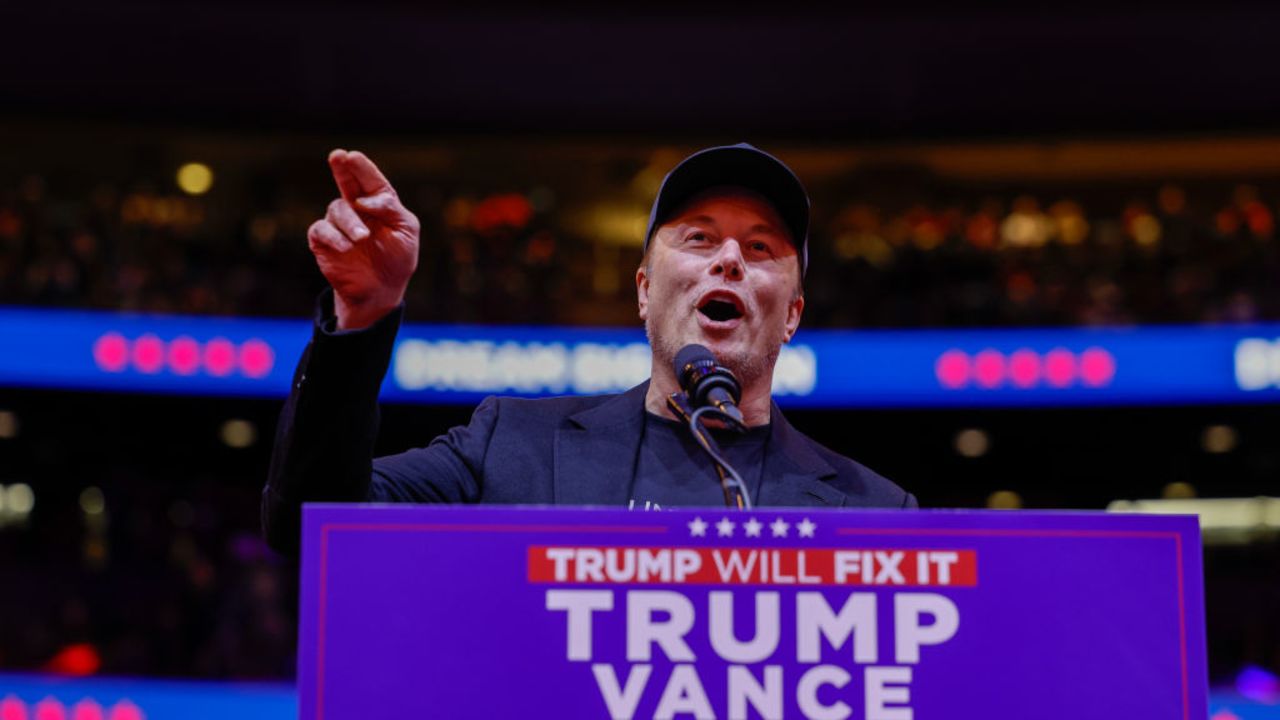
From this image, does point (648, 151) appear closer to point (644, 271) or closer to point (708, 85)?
point (708, 85)

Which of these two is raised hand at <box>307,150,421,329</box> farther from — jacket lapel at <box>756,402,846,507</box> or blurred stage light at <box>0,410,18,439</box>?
blurred stage light at <box>0,410,18,439</box>

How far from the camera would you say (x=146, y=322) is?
10.3 m

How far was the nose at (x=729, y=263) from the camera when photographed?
1.92m

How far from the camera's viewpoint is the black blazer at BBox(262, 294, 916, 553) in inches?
59.6

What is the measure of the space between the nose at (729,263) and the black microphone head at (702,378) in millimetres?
258

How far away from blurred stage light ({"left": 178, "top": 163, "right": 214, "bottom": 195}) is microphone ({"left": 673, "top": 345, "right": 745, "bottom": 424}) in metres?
15.1

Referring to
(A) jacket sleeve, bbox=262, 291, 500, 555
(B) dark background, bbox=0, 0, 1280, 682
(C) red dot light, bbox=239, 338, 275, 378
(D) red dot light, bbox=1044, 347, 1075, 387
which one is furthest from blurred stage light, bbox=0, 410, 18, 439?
(A) jacket sleeve, bbox=262, 291, 500, 555

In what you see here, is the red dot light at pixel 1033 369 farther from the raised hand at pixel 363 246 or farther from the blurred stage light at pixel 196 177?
the blurred stage light at pixel 196 177

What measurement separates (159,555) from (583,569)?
10979mm

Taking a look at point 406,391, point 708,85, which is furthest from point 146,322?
point 708,85

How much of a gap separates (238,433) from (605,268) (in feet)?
14.5

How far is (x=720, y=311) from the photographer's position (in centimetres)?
199

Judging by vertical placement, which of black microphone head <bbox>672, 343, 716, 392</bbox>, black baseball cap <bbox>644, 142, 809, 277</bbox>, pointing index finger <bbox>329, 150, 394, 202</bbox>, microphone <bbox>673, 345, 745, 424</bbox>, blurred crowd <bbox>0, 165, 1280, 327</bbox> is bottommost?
microphone <bbox>673, 345, 745, 424</bbox>

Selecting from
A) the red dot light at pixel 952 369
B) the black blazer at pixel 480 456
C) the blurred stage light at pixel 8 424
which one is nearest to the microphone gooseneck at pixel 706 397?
the black blazer at pixel 480 456
